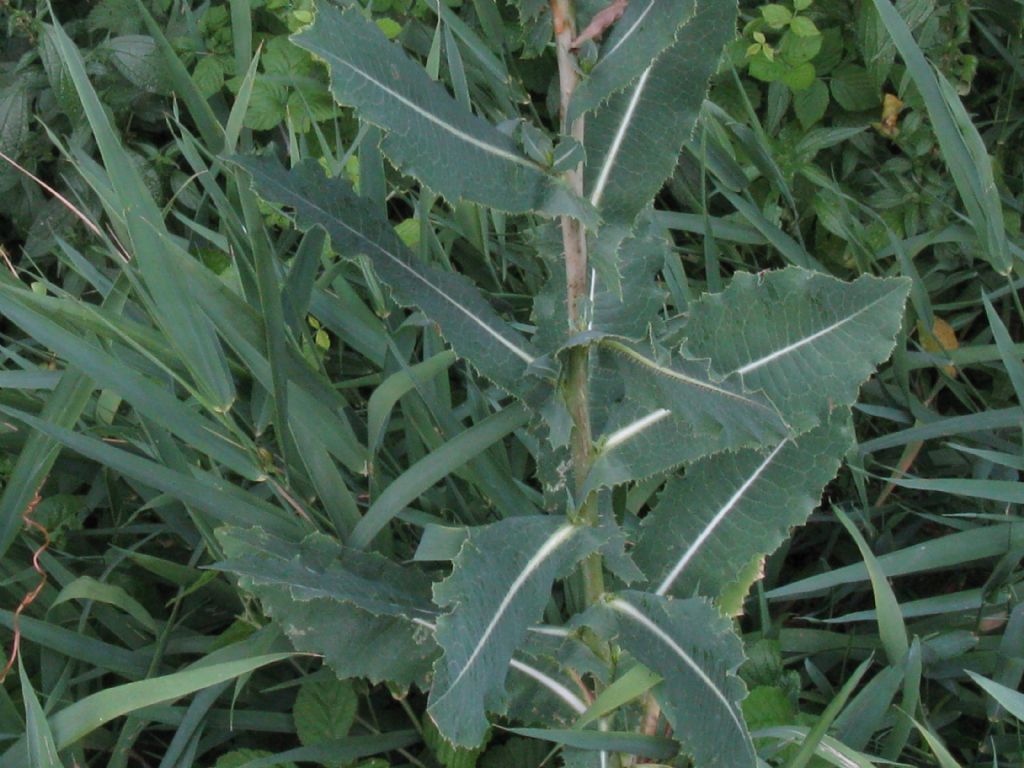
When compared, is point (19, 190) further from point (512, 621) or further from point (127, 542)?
point (512, 621)

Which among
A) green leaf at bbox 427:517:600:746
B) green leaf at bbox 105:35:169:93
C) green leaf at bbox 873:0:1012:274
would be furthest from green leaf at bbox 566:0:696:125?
green leaf at bbox 105:35:169:93

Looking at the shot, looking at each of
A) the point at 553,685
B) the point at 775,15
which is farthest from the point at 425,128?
the point at 775,15

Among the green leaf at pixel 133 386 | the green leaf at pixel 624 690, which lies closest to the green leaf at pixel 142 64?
the green leaf at pixel 133 386

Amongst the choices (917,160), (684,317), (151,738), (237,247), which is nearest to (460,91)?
(237,247)

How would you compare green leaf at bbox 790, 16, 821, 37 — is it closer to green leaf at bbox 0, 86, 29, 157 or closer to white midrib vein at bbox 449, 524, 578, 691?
white midrib vein at bbox 449, 524, 578, 691

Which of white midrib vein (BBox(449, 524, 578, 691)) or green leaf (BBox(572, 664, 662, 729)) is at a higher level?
white midrib vein (BBox(449, 524, 578, 691))
